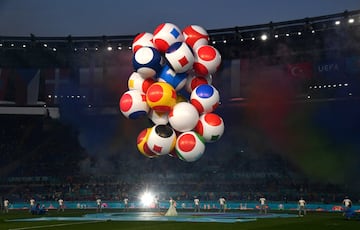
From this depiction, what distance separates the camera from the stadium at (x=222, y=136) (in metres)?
36.3

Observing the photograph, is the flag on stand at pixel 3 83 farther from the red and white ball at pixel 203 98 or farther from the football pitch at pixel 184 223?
the red and white ball at pixel 203 98

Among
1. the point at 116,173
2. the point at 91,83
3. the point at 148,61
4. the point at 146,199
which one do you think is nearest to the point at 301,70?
the point at 146,199

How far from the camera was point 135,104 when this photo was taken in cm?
1109

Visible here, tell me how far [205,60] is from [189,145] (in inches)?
79.5

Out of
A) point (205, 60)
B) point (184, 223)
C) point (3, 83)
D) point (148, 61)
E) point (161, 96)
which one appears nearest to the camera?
point (161, 96)

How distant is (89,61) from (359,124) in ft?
76.6

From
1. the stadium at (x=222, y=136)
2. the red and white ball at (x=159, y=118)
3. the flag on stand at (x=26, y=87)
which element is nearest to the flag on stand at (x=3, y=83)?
the stadium at (x=222, y=136)

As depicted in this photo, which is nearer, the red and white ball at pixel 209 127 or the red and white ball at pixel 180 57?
the red and white ball at pixel 180 57

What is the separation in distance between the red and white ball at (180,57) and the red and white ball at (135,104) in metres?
1.00

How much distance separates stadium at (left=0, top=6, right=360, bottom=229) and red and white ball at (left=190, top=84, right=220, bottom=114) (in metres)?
23.4

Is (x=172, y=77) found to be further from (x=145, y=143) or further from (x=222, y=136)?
(x=222, y=136)

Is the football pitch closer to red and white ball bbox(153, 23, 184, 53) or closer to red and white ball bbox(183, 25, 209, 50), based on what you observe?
red and white ball bbox(183, 25, 209, 50)

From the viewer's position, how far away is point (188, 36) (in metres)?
11.7

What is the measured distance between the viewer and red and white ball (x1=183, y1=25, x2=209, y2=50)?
11.6 m
